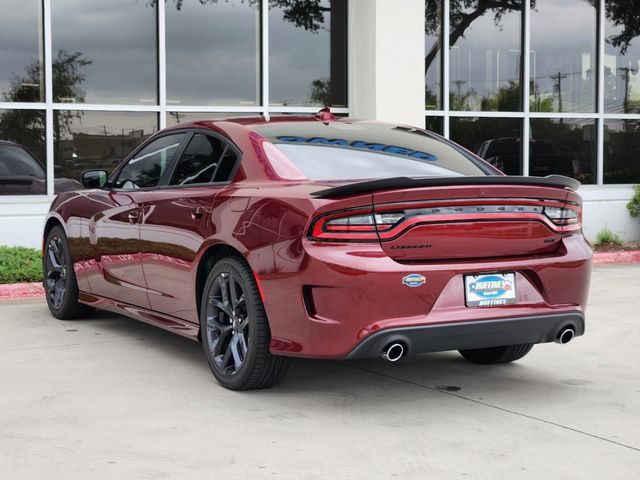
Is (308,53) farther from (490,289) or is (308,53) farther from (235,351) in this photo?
(490,289)

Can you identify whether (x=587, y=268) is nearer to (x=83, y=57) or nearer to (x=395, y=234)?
(x=395, y=234)

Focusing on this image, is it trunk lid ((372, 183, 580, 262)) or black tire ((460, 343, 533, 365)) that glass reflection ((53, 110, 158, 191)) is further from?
trunk lid ((372, 183, 580, 262))

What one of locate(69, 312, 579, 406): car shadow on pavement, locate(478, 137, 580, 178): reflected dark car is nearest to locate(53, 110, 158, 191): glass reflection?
locate(478, 137, 580, 178): reflected dark car

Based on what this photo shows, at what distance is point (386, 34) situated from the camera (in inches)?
519

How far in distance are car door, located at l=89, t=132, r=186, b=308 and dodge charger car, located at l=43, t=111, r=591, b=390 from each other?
0.22 ft

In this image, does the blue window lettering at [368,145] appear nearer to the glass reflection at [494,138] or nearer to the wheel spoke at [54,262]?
the wheel spoke at [54,262]

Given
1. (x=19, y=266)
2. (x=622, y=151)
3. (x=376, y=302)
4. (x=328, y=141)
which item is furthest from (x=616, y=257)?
(x=376, y=302)

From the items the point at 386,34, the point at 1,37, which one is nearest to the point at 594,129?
the point at 386,34

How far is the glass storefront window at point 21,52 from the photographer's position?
1153cm

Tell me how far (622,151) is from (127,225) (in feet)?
35.3

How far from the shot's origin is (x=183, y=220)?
610 cm

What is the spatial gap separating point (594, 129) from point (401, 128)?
944 centimetres

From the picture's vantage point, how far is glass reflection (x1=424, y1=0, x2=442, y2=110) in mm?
14062

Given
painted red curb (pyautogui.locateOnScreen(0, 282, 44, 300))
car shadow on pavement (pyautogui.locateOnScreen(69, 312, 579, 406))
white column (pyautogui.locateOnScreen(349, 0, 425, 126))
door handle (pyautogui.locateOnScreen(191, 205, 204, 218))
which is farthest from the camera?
white column (pyautogui.locateOnScreen(349, 0, 425, 126))
